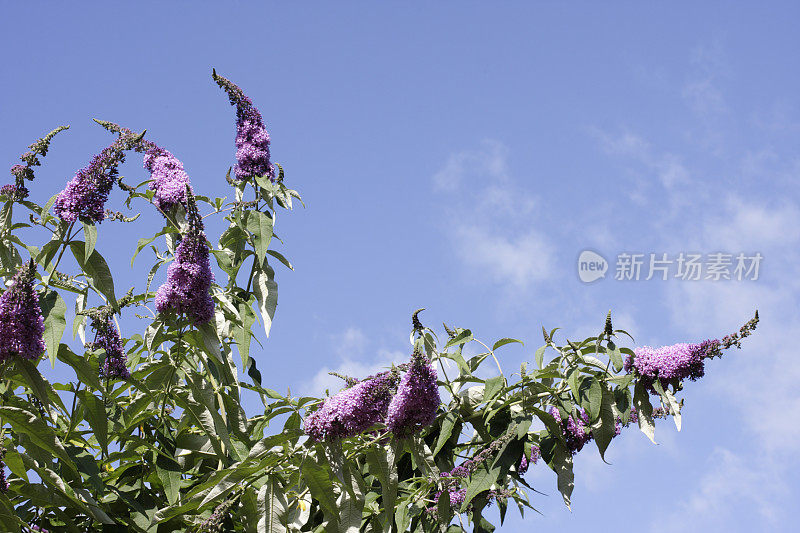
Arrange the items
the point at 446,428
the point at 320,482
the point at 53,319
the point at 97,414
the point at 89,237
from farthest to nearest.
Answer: the point at 446,428, the point at 97,414, the point at 89,237, the point at 320,482, the point at 53,319

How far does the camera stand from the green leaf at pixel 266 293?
4594 mm

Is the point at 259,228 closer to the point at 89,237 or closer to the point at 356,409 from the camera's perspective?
the point at 89,237

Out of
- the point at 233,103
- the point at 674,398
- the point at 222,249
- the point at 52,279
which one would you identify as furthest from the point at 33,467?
the point at 674,398

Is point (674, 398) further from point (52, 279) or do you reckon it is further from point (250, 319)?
point (52, 279)

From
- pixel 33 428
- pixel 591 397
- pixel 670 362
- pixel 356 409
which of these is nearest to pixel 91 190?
pixel 33 428

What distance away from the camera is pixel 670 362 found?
153 inches

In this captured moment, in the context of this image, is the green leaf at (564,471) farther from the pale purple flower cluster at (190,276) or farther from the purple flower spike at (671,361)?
the pale purple flower cluster at (190,276)

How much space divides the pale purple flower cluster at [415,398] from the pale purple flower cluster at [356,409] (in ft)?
0.16

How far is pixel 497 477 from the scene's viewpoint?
3.64 meters

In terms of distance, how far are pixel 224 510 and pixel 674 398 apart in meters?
2.33

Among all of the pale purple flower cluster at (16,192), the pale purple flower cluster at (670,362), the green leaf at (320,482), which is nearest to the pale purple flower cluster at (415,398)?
the green leaf at (320,482)

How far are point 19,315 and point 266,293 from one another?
5.96 ft

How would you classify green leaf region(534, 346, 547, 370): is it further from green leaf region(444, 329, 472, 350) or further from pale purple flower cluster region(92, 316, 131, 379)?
pale purple flower cluster region(92, 316, 131, 379)

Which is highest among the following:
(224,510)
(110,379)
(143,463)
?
(110,379)
